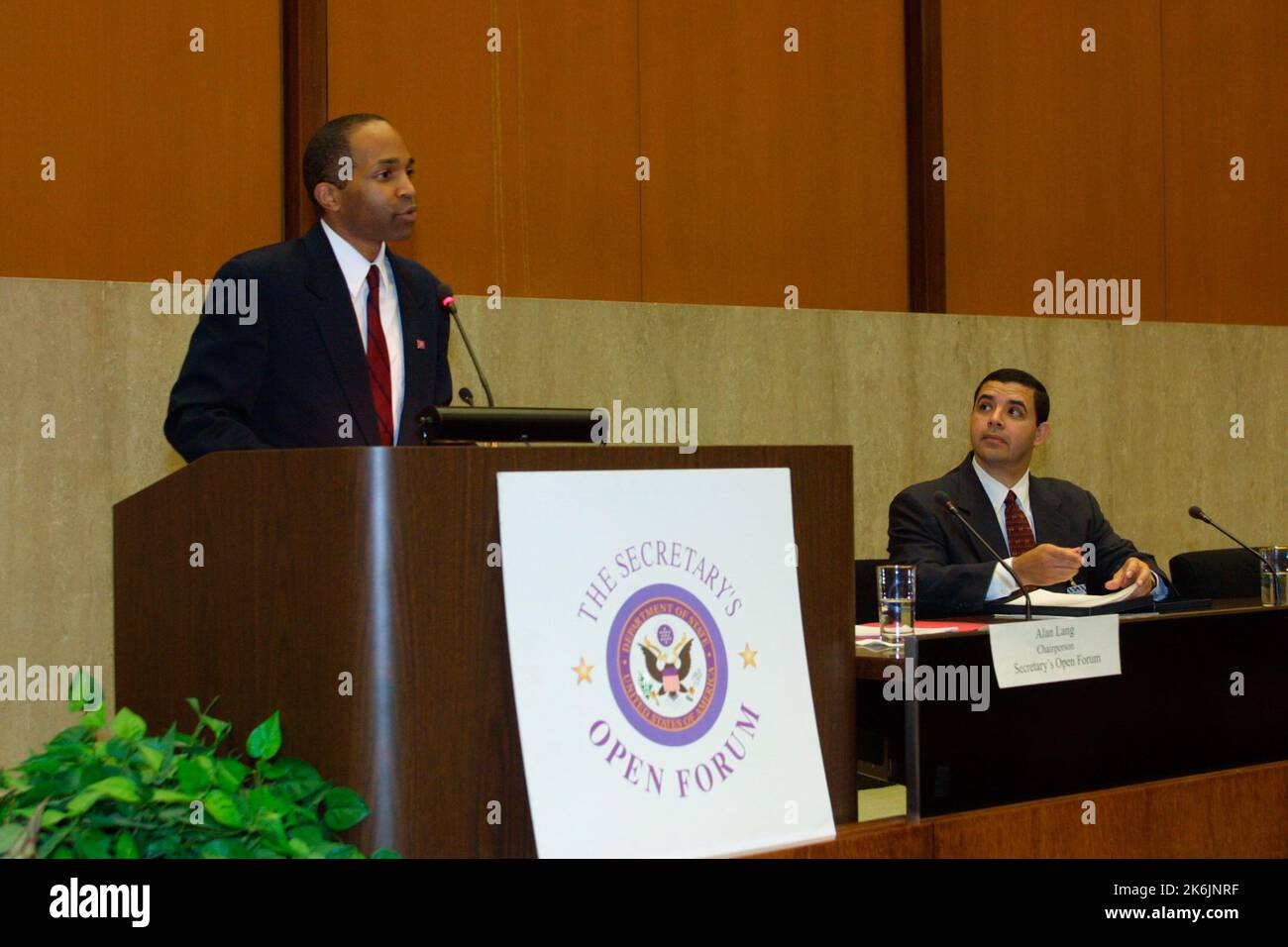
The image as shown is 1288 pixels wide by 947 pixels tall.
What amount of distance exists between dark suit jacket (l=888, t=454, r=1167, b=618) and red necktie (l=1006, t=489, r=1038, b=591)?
Answer: 0.03 meters

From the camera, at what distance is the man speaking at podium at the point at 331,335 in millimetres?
2662

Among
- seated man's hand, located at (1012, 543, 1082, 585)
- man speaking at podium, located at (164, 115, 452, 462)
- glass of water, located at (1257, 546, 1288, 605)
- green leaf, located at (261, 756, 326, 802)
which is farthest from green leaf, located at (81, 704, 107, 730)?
glass of water, located at (1257, 546, 1288, 605)

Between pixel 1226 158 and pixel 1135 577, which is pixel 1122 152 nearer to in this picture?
pixel 1226 158

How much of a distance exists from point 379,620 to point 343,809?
0.25 metres

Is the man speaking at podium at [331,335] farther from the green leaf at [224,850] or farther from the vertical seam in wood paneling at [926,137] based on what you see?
the vertical seam in wood paneling at [926,137]

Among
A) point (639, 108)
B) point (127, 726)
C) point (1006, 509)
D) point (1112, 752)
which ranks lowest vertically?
point (1112, 752)

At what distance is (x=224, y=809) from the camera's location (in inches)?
63.4

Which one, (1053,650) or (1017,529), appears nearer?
(1053,650)

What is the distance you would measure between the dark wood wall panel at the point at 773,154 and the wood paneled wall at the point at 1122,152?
278mm

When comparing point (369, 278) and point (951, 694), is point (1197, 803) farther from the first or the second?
point (369, 278)

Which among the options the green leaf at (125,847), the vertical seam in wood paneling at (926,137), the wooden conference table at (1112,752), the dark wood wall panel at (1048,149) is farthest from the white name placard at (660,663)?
the dark wood wall panel at (1048,149)

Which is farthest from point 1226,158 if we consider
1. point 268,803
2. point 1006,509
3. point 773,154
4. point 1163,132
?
point 268,803

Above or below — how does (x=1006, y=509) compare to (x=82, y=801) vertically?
above
